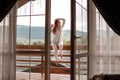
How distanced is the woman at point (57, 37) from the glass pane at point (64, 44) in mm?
85

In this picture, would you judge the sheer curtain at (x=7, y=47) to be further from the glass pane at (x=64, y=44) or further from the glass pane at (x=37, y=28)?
the glass pane at (x=64, y=44)

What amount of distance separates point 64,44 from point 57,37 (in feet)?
1.08

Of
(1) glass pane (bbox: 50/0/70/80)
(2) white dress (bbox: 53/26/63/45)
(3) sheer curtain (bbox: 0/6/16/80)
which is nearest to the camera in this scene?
(3) sheer curtain (bbox: 0/6/16/80)

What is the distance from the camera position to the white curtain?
3.69 meters

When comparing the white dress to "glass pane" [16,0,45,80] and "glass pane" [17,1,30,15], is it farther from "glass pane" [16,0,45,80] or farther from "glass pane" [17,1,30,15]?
"glass pane" [17,1,30,15]

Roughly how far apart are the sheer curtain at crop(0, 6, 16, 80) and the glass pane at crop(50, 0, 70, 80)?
6.66 ft

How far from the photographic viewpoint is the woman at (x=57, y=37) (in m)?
6.30

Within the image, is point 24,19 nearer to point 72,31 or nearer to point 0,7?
point 0,7

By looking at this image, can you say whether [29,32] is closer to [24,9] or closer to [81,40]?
[24,9]

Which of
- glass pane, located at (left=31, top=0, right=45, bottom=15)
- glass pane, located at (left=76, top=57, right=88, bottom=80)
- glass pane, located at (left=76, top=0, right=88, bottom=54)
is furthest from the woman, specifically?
glass pane, located at (left=76, top=57, right=88, bottom=80)

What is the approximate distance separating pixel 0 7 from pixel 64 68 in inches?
154

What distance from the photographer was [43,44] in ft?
→ 14.6

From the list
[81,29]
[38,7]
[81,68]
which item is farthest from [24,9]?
[81,68]

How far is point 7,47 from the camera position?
4129mm
